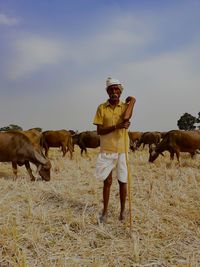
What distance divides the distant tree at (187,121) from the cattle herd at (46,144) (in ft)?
112

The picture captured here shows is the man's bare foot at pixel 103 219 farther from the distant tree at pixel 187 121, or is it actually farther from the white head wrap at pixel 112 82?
the distant tree at pixel 187 121

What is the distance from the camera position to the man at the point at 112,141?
636 cm

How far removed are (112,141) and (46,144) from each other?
14.4 metres

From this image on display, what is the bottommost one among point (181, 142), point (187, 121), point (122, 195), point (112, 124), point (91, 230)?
point (91, 230)

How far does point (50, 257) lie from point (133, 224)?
164 cm

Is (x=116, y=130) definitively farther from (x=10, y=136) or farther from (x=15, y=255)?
(x=10, y=136)

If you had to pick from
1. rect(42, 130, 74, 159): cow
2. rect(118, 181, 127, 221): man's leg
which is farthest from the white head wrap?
rect(42, 130, 74, 159): cow

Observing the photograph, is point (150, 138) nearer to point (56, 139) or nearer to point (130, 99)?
point (56, 139)

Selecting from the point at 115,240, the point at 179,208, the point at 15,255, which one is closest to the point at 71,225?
the point at 115,240

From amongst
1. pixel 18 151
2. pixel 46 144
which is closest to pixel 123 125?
pixel 18 151

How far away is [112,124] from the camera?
640 cm

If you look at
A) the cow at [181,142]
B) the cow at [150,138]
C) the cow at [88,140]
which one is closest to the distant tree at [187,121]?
the cow at [150,138]

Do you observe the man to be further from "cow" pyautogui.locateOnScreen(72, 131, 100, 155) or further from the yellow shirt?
"cow" pyautogui.locateOnScreen(72, 131, 100, 155)

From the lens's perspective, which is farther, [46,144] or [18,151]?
[46,144]
